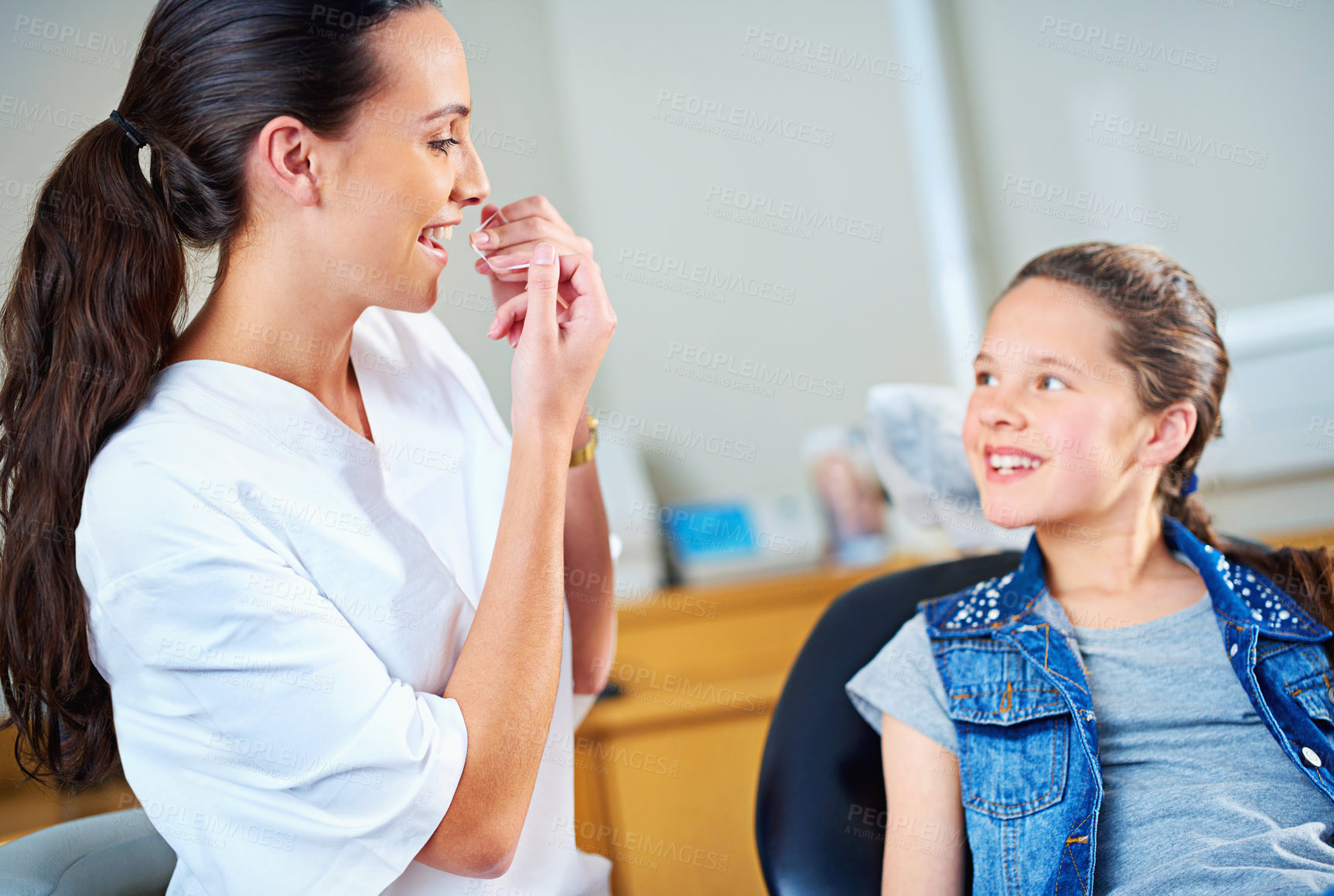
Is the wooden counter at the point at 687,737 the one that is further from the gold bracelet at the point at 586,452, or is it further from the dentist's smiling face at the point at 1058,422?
the gold bracelet at the point at 586,452

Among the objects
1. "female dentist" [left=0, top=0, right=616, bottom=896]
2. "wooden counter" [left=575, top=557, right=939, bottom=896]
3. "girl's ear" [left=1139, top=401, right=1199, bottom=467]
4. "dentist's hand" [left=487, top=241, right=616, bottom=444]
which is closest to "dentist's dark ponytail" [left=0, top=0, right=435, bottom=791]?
"female dentist" [left=0, top=0, right=616, bottom=896]

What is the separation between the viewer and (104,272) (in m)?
0.87

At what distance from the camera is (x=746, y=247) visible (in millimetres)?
2475

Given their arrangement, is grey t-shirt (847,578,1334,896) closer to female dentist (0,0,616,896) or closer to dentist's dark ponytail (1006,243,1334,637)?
dentist's dark ponytail (1006,243,1334,637)

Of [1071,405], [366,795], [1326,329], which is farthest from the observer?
[1326,329]

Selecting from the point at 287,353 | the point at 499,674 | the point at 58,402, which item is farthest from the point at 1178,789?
the point at 58,402

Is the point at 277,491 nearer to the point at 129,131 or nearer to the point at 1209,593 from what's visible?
the point at 129,131

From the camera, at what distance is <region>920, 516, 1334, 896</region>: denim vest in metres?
1.00

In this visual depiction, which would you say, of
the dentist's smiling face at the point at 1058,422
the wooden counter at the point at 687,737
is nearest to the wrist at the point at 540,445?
the dentist's smiling face at the point at 1058,422

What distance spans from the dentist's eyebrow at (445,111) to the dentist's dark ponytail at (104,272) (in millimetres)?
54

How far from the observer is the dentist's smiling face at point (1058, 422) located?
3.81ft

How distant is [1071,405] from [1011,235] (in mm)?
1320

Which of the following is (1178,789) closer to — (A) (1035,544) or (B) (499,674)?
(A) (1035,544)

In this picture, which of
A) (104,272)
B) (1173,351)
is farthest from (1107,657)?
(104,272)
